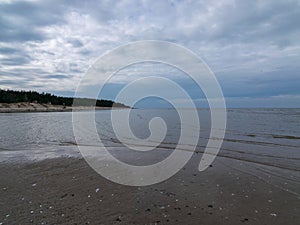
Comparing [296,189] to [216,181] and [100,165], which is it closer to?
[216,181]

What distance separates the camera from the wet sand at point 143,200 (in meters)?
4.49

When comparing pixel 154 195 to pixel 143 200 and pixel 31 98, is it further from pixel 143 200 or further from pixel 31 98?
pixel 31 98

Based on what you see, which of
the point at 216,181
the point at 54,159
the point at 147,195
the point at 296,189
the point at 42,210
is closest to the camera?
the point at 42,210

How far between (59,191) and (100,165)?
2912 mm

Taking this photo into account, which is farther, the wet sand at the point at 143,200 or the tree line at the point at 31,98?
the tree line at the point at 31,98

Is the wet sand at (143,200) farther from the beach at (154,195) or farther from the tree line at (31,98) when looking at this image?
the tree line at (31,98)

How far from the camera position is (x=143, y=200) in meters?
5.38

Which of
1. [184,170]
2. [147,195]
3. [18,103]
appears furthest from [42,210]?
[18,103]

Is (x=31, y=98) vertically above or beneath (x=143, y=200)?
above

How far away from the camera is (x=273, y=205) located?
203 inches

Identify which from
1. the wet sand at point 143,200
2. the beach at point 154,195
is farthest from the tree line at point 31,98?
the wet sand at point 143,200

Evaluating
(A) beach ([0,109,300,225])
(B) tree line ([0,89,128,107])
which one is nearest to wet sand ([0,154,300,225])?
(A) beach ([0,109,300,225])

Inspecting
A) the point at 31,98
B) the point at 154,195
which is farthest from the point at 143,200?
the point at 31,98

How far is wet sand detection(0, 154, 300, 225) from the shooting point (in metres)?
4.49
